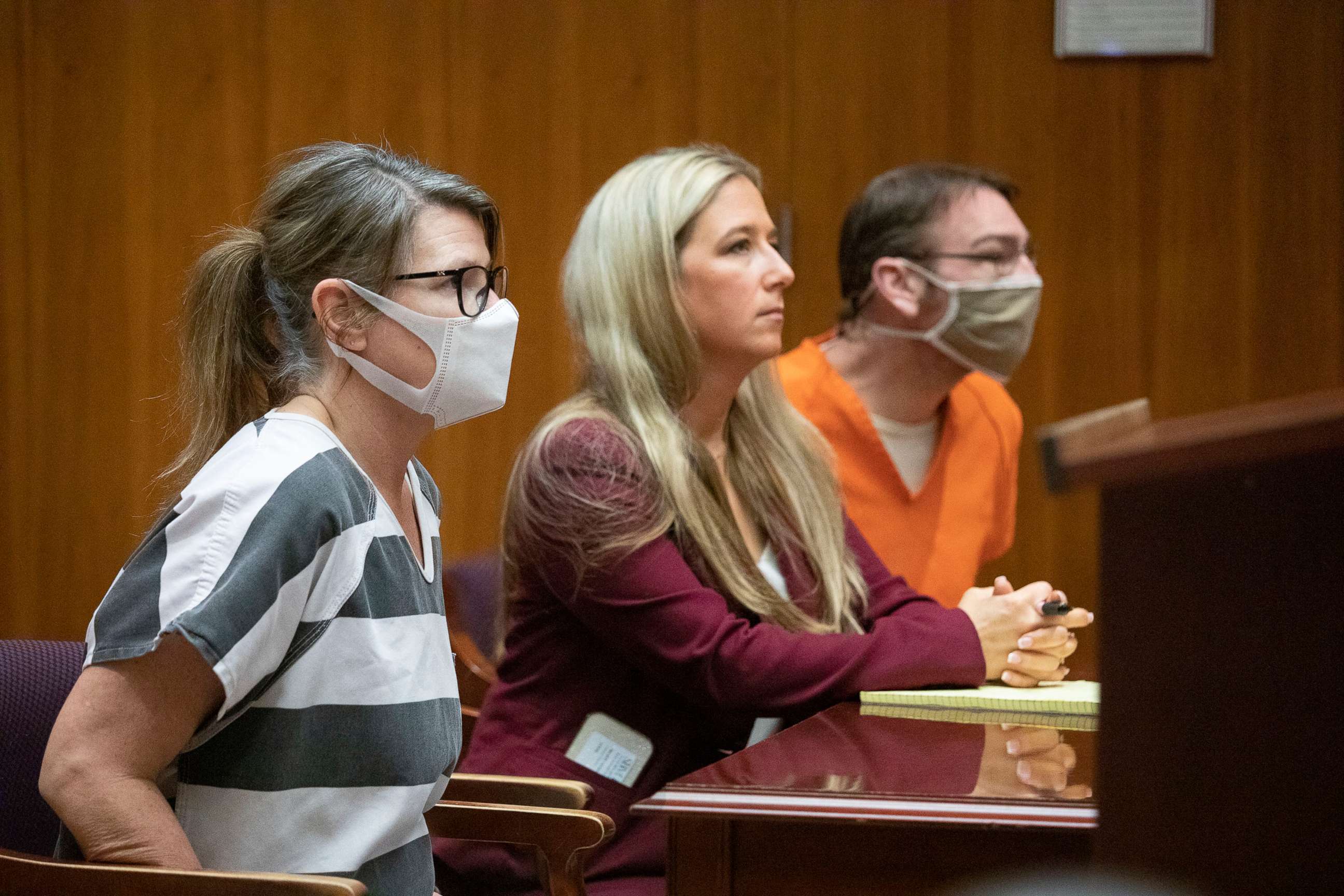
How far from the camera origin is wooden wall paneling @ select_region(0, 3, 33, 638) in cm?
422

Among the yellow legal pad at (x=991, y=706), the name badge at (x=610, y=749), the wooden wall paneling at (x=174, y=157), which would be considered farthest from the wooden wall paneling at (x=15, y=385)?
the yellow legal pad at (x=991, y=706)

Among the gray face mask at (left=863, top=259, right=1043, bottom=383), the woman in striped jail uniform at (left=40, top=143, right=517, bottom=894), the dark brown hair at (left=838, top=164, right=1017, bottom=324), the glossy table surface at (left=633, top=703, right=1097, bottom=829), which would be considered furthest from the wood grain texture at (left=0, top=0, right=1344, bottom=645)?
the woman in striped jail uniform at (left=40, top=143, right=517, bottom=894)

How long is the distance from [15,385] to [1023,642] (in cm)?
347

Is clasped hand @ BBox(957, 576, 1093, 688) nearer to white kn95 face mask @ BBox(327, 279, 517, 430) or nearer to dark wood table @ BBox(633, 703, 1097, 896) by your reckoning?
dark wood table @ BBox(633, 703, 1097, 896)

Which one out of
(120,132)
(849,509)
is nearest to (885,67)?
(849,509)

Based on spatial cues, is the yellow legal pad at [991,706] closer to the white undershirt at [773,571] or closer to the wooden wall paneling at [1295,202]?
the white undershirt at [773,571]

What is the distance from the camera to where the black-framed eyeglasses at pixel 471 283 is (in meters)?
1.52

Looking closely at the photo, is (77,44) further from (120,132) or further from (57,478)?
(57,478)

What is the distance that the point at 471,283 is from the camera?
1562mm

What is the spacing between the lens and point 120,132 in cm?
420

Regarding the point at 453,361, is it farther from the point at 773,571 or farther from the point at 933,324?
the point at 933,324

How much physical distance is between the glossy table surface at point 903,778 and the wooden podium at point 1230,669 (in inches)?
18.5

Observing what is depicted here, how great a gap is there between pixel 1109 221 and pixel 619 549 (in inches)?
103

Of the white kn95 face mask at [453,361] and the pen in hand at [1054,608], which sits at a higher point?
the white kn95 face mask at [453,361]
